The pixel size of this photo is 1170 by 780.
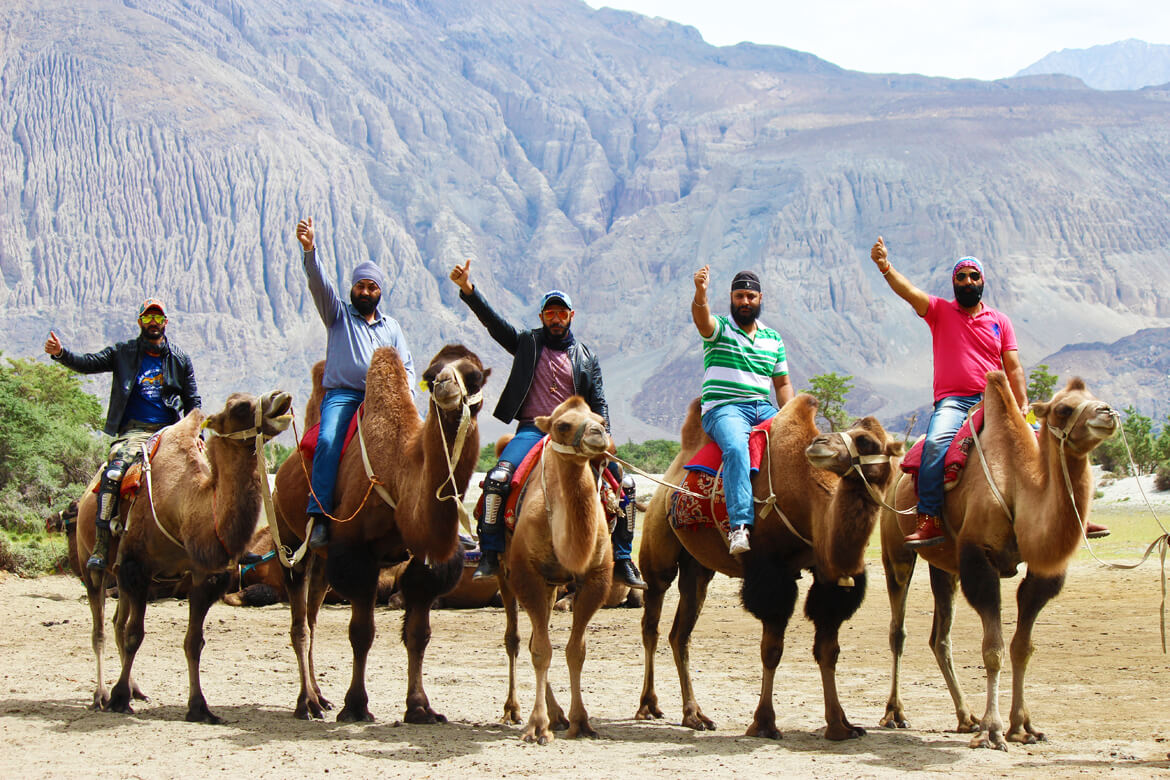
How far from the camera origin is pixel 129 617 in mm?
10844

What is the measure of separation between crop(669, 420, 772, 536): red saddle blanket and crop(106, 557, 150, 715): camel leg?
14.5 feet

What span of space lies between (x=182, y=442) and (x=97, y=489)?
88 centimetres

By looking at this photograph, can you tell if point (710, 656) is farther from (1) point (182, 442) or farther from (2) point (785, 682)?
(1) point (182, 442)

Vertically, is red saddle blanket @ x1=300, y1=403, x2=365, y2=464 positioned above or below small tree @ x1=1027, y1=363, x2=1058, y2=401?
below

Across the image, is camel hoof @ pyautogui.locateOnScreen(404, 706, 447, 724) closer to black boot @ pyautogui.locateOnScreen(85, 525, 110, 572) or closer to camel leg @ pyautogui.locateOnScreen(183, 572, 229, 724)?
camel leg @ pyautogui.locateOnScreen(183, 572, 229, 724)

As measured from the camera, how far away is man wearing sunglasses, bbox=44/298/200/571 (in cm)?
1126

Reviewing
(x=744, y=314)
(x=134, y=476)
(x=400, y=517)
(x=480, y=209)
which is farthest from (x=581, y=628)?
(x=480, y=209)

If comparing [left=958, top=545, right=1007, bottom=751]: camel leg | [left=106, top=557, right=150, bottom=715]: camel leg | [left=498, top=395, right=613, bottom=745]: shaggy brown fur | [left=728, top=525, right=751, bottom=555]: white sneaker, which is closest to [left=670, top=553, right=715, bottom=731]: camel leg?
[left=498, top=395, right=613, bottom=745]: shaggy brown fur

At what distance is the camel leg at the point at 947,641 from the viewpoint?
384 inches

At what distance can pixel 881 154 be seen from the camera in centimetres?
16462

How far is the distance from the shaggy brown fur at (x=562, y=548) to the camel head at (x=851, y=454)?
1.49 metres

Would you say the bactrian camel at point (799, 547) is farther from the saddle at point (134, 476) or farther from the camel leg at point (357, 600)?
the saddle at point (134, 476)

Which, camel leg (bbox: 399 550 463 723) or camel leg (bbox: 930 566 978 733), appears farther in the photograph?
camel leg (bbox: 399 550 463 723)

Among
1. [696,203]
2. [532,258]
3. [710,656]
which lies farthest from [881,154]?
[710,656]
